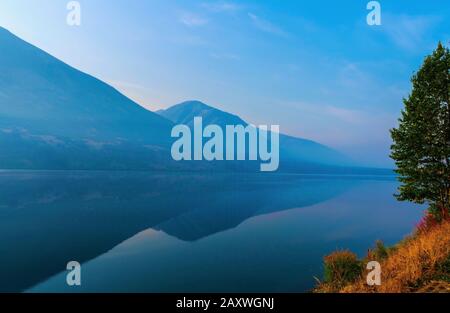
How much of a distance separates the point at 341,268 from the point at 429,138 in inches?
479

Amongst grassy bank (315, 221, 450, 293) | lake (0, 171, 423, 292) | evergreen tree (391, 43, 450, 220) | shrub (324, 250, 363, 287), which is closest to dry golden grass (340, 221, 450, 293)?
grassy bank (315, 221, 450, 293)

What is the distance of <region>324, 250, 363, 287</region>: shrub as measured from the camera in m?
17.5

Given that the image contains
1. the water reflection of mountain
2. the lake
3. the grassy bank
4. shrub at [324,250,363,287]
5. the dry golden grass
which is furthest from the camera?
the water reflection of mountain

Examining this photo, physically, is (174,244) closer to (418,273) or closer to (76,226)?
(76,226)

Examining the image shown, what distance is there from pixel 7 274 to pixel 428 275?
26.2 metres

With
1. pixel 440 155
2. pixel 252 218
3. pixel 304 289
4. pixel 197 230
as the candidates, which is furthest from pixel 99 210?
pixel 440 155

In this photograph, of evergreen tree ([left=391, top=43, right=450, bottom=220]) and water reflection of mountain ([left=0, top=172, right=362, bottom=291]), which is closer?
evergreen tree ([left=391, top=43, right=450, bottom=220])

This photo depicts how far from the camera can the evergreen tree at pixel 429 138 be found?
22797 millimetres

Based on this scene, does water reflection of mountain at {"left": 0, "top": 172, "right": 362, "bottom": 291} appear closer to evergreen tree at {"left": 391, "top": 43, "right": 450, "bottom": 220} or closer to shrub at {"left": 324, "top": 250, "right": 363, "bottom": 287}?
shrub at {"left": 324, "top": 250, "right": 363, "bottom": 287}

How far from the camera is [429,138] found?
903 inches

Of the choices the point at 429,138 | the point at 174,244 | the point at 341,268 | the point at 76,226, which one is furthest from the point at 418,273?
the point at 76,226

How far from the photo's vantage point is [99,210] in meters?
56.5

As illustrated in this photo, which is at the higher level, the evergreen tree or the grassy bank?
the evergreen tree

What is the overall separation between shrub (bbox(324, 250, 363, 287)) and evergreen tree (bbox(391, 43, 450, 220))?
8923 millimetres
